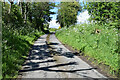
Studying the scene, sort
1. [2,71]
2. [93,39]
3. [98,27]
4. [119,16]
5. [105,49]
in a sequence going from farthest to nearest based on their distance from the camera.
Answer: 1. [98,27]
2. [93,39]
3. [119,16]
4. [105,49]
5. [2,71]

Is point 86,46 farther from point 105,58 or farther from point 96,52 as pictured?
point 105,58

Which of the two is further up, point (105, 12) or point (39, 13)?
point (39, 13)

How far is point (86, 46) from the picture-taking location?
29.2 feet

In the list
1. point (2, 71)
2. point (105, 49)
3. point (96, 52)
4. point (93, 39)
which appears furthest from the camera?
point (93, 39)

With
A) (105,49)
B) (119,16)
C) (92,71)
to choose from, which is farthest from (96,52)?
(119,16)

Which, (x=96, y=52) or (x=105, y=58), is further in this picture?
(x=96, y=52)

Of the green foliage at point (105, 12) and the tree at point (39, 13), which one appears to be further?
the tree at point (39, 13)

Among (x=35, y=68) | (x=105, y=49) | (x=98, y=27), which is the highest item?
(x=98, y=27)

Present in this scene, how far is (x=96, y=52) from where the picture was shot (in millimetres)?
7176

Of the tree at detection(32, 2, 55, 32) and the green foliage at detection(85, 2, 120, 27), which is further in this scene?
the tree at detection(32, 2, 55, 32)

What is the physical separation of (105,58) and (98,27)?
2903mm

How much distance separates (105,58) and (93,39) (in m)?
2.04

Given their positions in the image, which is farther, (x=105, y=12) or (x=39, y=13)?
(x=39, y=13)

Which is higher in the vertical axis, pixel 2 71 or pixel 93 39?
pixel 93 39
